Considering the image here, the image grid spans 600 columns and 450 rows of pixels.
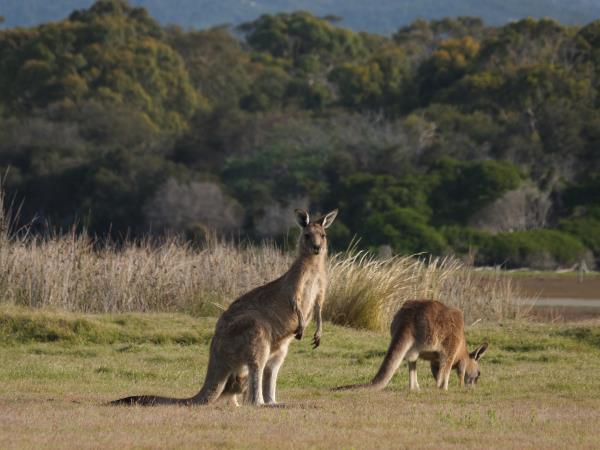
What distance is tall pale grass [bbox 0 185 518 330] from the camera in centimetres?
1655

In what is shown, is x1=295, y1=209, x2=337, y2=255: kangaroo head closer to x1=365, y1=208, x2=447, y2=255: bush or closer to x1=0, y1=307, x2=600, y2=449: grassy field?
x1=0, y1=307, x2=600, y2=449: grassy field

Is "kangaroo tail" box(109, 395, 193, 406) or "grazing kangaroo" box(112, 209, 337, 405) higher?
"grazing kangaroo" box(112, 209, 337, 405)

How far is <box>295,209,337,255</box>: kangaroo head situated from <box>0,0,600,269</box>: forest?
77.5ft

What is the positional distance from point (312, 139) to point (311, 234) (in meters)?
38.5

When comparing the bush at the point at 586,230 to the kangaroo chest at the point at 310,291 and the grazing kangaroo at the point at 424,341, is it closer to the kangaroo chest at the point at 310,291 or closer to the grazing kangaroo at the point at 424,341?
Answer: the grazing kangaroo at the point at 424,341

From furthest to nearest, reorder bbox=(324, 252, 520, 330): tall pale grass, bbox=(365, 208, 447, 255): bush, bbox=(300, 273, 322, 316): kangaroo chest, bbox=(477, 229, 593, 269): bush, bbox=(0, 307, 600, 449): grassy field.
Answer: bbox=(365, 208, 447, 255): bush, bbox=(477, 229, 593, 269): bush, bbox=(324, 252, 520, 330): tall pale grass, bbox=(300, 273, 322, 316): kangaroo chest, bbox=(0, 307, 600, 449): grassy field

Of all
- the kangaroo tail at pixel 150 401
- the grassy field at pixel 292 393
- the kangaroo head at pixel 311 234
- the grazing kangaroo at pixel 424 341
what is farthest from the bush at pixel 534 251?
the kangaroo tail at pixel 150 401

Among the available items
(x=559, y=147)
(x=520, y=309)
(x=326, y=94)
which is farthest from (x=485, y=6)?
(x=520, y=309)

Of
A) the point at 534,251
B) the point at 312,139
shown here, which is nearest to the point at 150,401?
the point at 534,251

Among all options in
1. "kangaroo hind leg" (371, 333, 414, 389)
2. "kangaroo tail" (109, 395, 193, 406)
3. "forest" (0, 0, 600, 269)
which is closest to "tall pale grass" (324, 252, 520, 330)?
"kangaroo hind leg" (371, 333, 414, 389)

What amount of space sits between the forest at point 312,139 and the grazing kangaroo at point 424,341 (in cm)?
2321

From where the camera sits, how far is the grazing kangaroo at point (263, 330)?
30.0 ft

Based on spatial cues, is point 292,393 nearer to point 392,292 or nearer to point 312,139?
point 392,292

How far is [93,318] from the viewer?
1522cm
